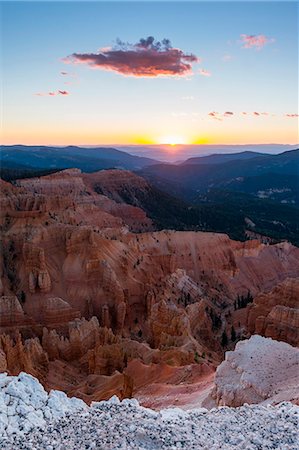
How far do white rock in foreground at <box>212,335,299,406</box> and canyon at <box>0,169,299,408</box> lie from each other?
1769 mm

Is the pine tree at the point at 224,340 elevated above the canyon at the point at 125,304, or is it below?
below

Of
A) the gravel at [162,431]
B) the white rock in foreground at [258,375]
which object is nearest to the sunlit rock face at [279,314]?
the white rock in foreground at [258,375]

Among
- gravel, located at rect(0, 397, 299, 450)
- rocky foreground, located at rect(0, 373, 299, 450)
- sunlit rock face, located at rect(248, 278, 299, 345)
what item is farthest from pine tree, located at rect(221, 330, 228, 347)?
gravel, located at rect(0, 397, 299, 450)

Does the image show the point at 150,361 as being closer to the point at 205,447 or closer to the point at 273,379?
the point at 273,379

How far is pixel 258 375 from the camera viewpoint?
12.7 meters

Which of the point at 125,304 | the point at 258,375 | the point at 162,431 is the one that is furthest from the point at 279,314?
the point at 162,431

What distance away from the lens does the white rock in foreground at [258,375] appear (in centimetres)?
1183

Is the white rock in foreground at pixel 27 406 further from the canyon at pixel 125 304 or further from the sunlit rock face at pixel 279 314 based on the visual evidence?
the sunlit rock face at pixel 279 314

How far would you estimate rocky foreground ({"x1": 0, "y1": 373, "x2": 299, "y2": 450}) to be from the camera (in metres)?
7.22

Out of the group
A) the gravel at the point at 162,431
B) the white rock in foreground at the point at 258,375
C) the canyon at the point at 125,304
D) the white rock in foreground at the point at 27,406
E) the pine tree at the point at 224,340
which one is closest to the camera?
the gravel at the point at 162,431

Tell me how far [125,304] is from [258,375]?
19900 millimetres

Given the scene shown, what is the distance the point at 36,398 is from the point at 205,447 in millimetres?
3345

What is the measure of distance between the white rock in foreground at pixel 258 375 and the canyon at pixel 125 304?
177cm

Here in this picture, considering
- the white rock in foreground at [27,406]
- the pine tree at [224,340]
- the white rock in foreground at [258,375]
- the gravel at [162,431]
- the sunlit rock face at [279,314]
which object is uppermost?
the white rock in foreground at [27,406]
